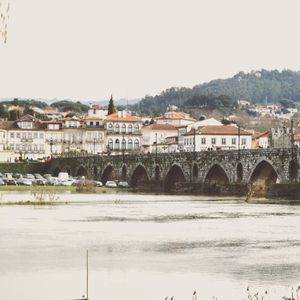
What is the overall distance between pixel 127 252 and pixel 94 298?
29.3 ft

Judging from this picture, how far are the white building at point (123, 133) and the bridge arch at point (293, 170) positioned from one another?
276ft

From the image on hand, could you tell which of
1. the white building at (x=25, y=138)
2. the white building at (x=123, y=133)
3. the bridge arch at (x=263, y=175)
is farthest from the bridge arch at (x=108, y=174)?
the white building at (x=25, y=138)

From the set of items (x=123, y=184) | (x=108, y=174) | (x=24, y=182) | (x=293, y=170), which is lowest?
(x=123, y=184)

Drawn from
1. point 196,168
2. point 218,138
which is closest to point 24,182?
point 196,168

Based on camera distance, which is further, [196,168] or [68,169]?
[68,169]

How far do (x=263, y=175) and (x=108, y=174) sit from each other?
3999cm

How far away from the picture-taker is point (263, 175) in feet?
303

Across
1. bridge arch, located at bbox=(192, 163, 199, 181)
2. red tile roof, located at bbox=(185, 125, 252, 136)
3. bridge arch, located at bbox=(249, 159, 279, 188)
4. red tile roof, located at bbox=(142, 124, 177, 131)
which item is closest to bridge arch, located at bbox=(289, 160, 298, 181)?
bridge arch, located at bbox=(249, 159, 279, 188)

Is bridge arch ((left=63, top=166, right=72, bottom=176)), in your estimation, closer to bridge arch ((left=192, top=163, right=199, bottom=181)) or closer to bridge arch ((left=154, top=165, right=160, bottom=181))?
bridge arch ((left=154, top=165, right=160, bottom=181))

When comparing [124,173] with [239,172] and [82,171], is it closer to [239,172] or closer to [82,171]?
[82,171]

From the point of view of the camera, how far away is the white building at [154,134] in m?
172

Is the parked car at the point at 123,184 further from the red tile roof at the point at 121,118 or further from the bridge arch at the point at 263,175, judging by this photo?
the red tile roof at the point at 121,118

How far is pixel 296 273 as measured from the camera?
1147 inches

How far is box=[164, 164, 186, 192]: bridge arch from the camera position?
109m
